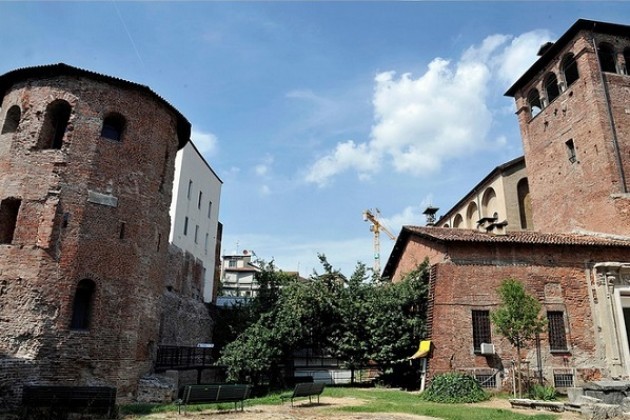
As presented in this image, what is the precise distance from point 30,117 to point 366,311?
15.5 metres

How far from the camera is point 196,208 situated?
34594mm

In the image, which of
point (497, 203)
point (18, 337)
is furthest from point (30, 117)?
point (497, 203)

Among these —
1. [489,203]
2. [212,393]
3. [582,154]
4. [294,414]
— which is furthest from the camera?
[489,203]

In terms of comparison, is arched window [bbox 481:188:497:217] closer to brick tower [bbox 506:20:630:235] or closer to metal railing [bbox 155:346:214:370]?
brick tower [bbox 506:20:630:235]

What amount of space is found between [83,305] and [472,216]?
101 feet

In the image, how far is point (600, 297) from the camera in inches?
757

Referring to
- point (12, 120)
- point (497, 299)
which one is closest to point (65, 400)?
point (12, 120)

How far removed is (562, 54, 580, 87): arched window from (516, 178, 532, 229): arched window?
774cm

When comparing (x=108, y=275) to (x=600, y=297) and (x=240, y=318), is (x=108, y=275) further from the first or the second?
(x=600, y=297)

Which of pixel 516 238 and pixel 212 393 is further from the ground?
pixel 516 238

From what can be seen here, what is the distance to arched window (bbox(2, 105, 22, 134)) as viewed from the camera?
17.4 metres

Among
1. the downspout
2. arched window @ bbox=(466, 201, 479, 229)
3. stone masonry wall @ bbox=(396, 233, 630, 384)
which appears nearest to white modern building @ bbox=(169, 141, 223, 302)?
stone masonry wall @ bbox=(396, 233, 630, 384)

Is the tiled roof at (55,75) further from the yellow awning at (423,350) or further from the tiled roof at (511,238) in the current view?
the yellow awning at (423,350)

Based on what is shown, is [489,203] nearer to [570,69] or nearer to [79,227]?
[570,69]
